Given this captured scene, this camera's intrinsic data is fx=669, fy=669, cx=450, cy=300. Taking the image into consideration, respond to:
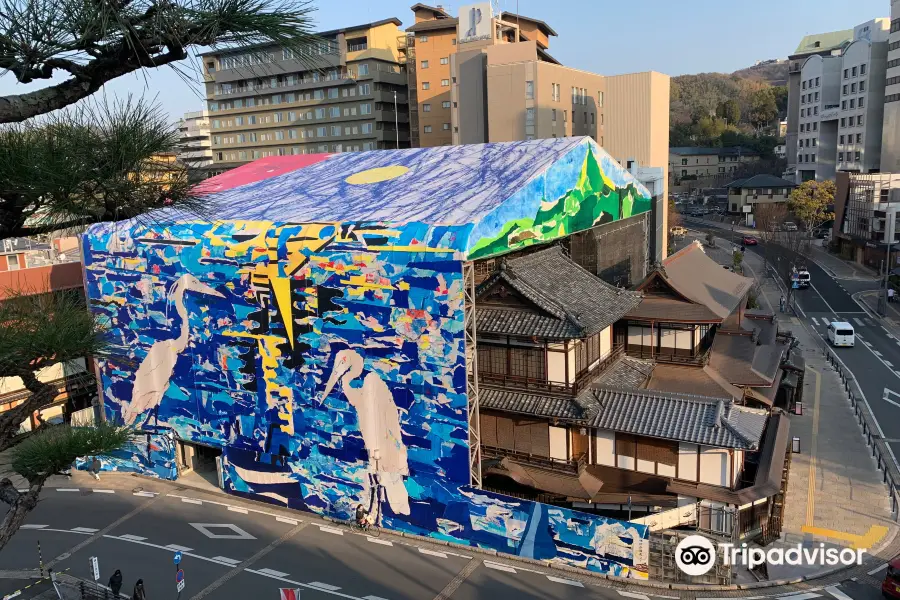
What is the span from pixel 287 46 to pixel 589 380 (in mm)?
16949

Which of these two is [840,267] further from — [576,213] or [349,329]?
[349,329]

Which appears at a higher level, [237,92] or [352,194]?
[237,92]

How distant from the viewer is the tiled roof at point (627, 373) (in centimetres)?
2253

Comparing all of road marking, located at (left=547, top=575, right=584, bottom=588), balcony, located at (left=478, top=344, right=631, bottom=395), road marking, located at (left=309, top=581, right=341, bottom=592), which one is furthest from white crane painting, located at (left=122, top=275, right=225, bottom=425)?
road marking, located at (left=547, top=575, right=584, bottom=588)

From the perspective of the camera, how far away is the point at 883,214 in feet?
185

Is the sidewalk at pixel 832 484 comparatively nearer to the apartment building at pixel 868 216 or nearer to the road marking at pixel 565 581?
the road marking at pixel 565 581

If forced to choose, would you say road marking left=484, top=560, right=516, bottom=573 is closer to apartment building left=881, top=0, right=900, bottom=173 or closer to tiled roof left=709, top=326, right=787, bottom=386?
tiled roof left=709, top=326, right=787, bottom=386

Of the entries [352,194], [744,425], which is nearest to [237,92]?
[352,194]

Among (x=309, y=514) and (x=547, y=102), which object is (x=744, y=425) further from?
(x=547, y=102)

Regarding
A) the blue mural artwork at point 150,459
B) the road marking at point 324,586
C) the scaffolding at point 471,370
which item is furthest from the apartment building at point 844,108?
the road marking at point 324,586

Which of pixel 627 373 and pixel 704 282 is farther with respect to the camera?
pixel 704 282

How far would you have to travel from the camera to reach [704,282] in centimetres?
2736

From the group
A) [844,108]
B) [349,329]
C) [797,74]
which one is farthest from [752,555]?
[797,74]

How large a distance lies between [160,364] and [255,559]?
930 cm
